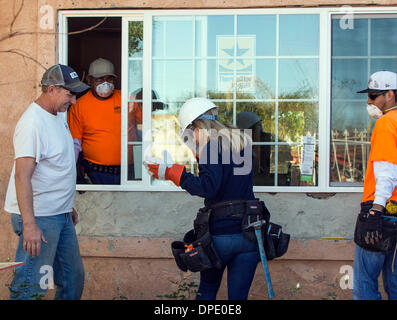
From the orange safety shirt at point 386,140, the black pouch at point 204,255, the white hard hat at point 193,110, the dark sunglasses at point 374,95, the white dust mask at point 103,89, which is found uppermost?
the white dust mask at point 103,89

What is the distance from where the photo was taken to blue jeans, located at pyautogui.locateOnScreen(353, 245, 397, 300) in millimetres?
3479

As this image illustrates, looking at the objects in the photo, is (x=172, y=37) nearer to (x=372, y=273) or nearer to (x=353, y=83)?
(x=353, y=83)

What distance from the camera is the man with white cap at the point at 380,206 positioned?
3344 millimetres

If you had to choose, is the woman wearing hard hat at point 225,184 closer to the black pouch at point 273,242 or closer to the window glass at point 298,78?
the black pouch at point 273,242

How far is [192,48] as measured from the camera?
497cm

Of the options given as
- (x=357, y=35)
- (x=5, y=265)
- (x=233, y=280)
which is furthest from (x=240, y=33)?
(x=5, y=265)

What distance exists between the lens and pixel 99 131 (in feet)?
17.1

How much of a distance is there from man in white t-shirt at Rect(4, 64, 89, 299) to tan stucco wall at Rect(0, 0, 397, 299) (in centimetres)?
109

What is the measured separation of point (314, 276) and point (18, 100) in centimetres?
324

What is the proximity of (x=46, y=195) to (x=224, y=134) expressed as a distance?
1.30 m

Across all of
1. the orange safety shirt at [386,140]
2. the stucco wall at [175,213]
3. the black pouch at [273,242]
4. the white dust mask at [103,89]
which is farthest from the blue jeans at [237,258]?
the white dust mask at [103,89]

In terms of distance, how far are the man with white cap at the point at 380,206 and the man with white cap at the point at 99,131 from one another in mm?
2542

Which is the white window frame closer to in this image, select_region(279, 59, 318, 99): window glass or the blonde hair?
select_region(279, 59, 318, 99): window glass

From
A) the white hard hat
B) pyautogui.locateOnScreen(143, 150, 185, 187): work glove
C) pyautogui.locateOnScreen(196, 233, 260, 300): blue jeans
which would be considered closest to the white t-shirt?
pyautogui.locateOnScreen(143, 150, 185, 187): work glove
